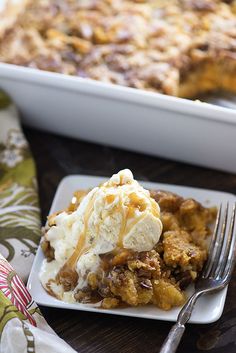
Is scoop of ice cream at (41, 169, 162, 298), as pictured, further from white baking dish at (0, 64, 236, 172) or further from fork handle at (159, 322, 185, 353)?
white baking dish at (0, 64, 236, 172)

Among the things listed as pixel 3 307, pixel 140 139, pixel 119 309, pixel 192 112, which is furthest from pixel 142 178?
pixel 3 307

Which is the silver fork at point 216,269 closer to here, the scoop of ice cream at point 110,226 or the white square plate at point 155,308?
the white square plate at point 155,308

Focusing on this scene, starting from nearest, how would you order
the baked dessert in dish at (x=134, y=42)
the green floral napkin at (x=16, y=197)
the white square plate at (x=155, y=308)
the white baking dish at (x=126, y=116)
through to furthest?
the white square plate at (x=155, y=308), the green floral napkin at (x=16, y=197), the white baking dish at (x=126, y=116), the baked dessert in dish at (x=134, y=42)

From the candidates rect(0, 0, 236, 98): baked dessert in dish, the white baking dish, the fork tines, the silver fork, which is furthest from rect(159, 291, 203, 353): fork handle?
rect(0, 0, 236, 98): baked dessert in dish

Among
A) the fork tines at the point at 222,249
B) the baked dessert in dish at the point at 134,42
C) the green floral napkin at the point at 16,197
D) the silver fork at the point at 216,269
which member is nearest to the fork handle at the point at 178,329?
the silver fork at the point at 216,269

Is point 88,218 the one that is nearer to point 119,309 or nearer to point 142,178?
point 119,309

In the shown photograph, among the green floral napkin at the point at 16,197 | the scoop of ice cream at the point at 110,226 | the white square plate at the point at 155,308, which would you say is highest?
the scoop of ice cream at the point at 110,226
